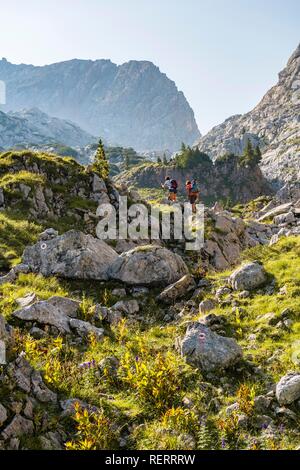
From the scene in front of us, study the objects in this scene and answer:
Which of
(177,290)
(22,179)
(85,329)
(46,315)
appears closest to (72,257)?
(177,290)

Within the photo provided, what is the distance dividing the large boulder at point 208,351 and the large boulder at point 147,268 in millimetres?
6105

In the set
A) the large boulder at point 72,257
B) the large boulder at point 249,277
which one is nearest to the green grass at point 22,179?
the large boulder at point 72,257

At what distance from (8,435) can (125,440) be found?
228 cm

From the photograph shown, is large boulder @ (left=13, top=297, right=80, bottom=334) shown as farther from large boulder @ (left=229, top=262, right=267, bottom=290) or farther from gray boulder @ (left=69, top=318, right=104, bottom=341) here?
large boulder @ (left=229, top=262, right=267, bottom=290)

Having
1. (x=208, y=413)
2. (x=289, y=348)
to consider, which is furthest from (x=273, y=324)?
(x=208, y=413)

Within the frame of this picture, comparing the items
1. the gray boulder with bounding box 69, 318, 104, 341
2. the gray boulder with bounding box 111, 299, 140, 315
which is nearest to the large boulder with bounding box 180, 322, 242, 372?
the gray boulder with bounding box 69, 318, 104, 341

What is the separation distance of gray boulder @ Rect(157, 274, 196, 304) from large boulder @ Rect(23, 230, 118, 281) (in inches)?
113

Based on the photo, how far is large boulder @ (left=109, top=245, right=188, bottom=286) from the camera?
17266 mm

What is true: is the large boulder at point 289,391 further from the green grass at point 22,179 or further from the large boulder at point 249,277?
the green grass at point 22,179

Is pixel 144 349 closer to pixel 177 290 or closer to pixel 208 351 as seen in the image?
pixel 208 351

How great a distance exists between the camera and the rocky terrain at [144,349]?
821cm

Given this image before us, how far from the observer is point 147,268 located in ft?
57.4

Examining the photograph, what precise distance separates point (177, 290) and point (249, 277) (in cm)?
294

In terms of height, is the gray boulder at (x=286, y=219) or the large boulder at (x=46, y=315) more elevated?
the gray boulder at (x=286, y=219)
